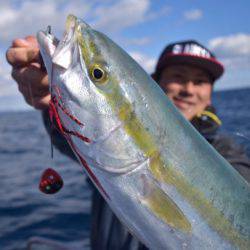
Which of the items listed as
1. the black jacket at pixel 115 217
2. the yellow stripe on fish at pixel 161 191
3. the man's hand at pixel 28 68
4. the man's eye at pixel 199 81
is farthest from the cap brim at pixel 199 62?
the yellow stripe on fish at pixel 161 191

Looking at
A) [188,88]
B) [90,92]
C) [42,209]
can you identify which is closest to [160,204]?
[90,92]

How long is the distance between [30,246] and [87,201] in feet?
14.5

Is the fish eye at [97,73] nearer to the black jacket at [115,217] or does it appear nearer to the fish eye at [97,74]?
the fish eye at [97,74]

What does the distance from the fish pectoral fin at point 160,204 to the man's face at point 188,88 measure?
272 centimetres

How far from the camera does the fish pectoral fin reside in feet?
7.07

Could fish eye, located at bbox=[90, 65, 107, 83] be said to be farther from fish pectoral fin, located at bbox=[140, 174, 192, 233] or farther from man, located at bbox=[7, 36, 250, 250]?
man, located at bbox=[7, 36, 250, 250]

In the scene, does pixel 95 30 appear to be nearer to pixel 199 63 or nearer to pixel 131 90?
pixel 131 90

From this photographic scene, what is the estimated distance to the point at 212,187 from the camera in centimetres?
228

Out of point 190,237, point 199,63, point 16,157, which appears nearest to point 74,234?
point 199,63

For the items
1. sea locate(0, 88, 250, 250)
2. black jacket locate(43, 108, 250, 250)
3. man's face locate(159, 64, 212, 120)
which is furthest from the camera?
sea locate(0, 88, 250, 250)

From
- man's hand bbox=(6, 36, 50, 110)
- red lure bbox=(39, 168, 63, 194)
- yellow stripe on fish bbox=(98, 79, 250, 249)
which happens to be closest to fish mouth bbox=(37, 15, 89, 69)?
yellow stripe on fish bbox=(98, 79, 250, 249)

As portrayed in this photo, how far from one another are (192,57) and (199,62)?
97mm

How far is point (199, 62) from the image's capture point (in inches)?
186

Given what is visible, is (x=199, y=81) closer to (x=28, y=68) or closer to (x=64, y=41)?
(x=28, y=68)
